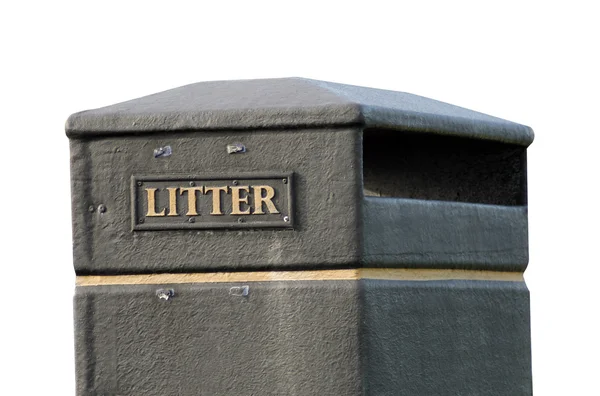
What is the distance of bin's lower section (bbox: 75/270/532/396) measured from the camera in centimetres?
634

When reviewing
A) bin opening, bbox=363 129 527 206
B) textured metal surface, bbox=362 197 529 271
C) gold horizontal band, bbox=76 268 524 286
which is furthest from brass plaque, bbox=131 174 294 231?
bin opening, bbox=363 129 527 206

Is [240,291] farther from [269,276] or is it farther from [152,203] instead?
[152,203]

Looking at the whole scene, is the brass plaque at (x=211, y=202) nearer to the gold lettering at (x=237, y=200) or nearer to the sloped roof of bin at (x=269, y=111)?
the gold lettering at (x=237, y=200)

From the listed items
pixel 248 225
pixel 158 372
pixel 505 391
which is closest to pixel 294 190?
pixel 248 225

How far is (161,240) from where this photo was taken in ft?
21.3

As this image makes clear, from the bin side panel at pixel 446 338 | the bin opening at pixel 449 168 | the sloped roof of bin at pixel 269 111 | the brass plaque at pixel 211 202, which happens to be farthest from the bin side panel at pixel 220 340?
the bin opening at pixel 449 168

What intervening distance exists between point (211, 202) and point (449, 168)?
124 centimetres

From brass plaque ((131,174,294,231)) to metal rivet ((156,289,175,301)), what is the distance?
0.22 metres

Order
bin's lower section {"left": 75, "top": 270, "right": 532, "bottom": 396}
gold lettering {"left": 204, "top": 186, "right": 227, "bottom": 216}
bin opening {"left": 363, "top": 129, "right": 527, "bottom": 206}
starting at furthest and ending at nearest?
bin opening {"left": 363, "top": 129, "right": 527, "bottom": 206} < gold lettering {"left": 204, "top": 186, "right": 227, "bottom": 216} < bin's lower section {"left": 75, "top": 270, "right": 532, "bottom": 396}

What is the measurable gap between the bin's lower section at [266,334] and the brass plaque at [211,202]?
0.19 m

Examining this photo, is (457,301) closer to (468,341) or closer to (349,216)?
(468,341)

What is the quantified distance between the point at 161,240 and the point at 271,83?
76 centimetres

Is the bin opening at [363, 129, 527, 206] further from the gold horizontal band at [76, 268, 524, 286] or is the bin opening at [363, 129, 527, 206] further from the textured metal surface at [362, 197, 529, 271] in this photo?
the gold horizontal band at [76, 268, 524, 286]

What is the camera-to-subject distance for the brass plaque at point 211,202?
640 cm
